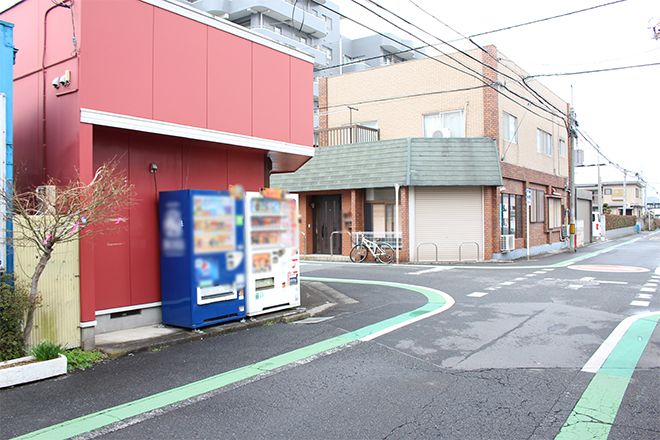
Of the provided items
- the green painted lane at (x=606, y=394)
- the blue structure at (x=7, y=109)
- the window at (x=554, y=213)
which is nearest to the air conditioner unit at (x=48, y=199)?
the blue structure at (x=7, y=109)

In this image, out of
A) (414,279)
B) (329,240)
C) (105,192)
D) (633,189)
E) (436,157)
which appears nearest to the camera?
(105,192)

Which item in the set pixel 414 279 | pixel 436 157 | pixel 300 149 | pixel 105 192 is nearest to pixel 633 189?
pixel 436 157

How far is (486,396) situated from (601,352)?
245 cm

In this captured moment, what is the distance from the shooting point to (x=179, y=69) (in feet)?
24.4

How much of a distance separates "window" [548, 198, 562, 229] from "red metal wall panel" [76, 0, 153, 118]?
23368 mm

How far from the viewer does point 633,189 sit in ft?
225

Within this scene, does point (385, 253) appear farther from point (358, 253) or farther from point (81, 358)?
point (81, 358)

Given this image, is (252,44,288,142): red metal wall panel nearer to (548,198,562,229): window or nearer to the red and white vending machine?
the red and white vending machine

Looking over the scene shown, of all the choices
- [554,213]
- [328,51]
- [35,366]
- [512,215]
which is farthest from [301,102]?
[328,51]

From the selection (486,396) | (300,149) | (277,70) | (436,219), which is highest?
(277,70)

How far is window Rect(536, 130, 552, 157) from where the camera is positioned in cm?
2470

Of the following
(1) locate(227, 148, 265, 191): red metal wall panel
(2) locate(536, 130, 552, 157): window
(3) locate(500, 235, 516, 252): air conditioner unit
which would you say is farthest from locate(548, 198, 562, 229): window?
(1) locate(227, 148, 265, 191): red metal wall panel

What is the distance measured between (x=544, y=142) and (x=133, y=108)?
24.0m

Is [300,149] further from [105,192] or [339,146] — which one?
[339,146]
